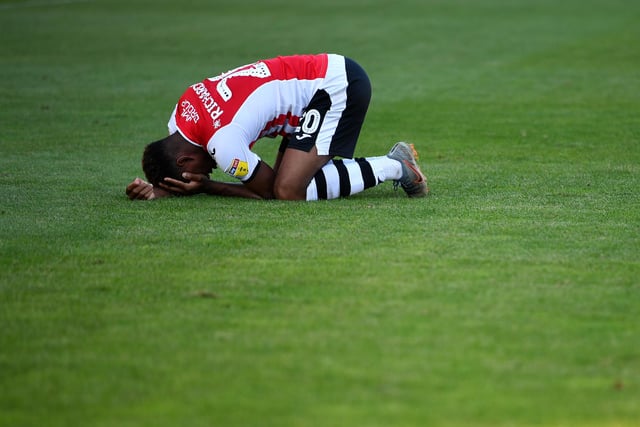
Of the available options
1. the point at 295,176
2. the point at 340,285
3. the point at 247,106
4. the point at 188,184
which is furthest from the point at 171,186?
the point at 340,285

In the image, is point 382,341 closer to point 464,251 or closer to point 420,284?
point 420,284

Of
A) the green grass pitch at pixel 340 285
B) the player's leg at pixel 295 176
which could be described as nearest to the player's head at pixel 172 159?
the green grass pitch at pixel 340 285

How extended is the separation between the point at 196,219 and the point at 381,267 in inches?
70.7

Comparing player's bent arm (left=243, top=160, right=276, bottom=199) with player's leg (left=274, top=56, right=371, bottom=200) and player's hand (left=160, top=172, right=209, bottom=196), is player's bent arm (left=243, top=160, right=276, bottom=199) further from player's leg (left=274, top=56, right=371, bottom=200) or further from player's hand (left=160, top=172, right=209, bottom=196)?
player's hand (left=160, top=172, right=209, bottom=196)

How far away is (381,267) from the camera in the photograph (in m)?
5.68

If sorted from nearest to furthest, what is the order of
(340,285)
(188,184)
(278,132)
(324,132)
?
(340,285)
(188,184)
(324,132)
(278,132)

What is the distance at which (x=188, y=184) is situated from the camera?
25.3ft

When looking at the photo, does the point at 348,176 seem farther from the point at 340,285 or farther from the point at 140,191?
the point at 340,285

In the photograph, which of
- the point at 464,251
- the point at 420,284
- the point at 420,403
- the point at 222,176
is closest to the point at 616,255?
the point at 464,251

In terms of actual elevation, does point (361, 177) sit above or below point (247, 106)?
below

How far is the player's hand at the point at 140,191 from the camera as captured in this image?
25.3 feet

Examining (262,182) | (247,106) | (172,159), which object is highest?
(247,106)

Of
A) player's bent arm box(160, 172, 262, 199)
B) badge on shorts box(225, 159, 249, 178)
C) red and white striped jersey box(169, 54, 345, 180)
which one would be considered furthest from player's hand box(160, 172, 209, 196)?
badge on shorts box(225, 159, 249, 178)

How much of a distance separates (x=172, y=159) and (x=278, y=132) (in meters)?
0.84
